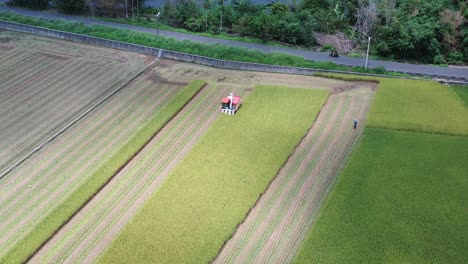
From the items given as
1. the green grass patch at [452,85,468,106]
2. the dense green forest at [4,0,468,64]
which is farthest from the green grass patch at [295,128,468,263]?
the dense green forest at [4,0,468,64]

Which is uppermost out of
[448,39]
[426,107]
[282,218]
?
[448,39]

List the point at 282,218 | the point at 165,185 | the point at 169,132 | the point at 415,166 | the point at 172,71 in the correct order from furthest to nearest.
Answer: the point at 172,71 < the point at 169,132 < the point at 415,166 < the point at 165,185 < the point at 282,218

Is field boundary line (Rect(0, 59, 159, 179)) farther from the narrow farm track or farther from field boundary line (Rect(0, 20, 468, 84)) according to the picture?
the narrow farm track

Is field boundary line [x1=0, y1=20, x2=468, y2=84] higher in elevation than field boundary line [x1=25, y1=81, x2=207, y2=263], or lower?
higher

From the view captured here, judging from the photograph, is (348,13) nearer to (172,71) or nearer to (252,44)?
(252,44)

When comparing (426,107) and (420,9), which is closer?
(426,107)

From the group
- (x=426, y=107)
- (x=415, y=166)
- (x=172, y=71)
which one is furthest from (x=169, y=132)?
(x=426, y=107)

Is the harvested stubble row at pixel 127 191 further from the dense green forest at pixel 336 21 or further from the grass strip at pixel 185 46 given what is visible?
the dense green forest at pixel 336 21
